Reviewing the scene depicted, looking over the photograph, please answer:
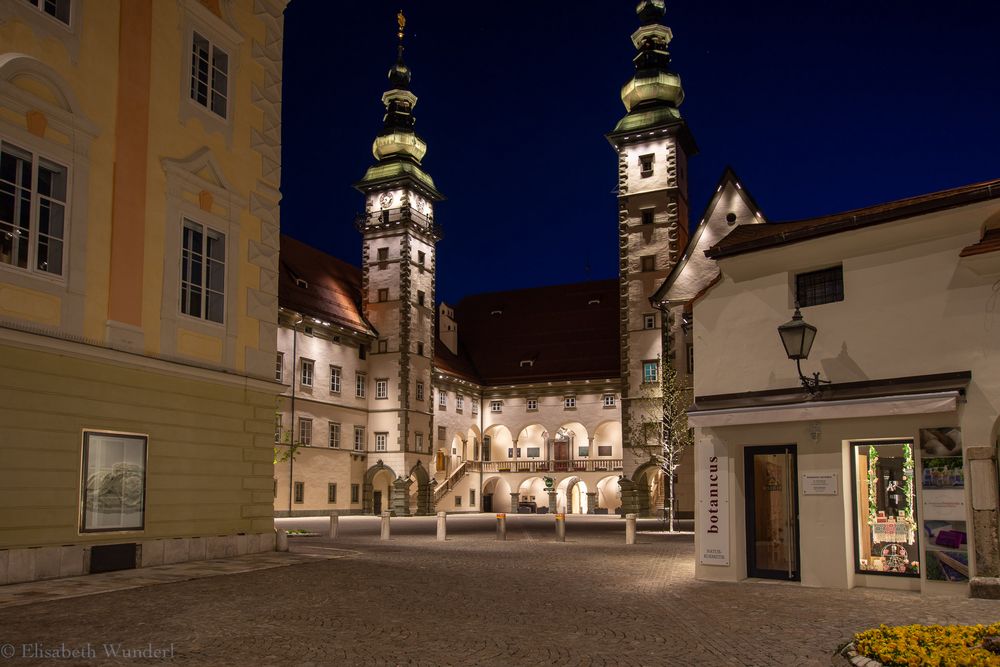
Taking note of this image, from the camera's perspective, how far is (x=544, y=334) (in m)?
73.7

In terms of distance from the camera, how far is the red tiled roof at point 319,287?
54312mm

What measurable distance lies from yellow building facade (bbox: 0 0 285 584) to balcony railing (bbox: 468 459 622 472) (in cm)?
4757

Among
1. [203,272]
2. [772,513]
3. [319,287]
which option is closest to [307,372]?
[319,287]

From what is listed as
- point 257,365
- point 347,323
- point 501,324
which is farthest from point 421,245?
point 257,365

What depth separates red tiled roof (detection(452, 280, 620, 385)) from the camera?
69750 mm

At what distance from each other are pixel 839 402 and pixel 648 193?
1755 inches

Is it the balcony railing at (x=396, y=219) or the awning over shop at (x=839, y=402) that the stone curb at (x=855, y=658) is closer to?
the awning over shop at (x=839, y=402)

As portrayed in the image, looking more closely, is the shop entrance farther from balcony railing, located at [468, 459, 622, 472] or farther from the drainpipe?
balcony railing, located at [468, 459, 622, 472]

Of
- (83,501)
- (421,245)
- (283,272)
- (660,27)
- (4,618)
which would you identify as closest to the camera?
(4,618)

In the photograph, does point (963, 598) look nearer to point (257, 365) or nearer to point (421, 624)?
point (421, 624)

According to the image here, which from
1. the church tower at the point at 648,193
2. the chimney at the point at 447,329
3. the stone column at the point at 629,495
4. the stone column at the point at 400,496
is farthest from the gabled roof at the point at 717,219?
the chimney at the point at 447,329

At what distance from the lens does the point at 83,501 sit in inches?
608

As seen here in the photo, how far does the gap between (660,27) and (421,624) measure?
186 feet


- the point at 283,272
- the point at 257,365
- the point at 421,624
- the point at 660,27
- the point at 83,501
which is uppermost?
the point at 660,27
